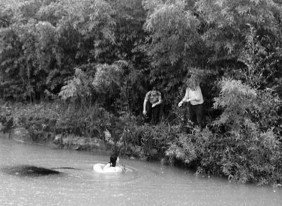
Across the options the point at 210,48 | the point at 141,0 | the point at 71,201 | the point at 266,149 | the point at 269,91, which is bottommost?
the point at 71,201

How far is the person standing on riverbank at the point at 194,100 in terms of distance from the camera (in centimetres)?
1175

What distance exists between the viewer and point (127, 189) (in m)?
9.66

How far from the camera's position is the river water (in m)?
8.87

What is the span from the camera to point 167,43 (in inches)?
477

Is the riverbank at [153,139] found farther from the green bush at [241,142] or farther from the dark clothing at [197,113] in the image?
the dark clothing at [197,113]

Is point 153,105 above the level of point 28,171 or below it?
above

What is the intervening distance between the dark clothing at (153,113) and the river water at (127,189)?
1.81 m

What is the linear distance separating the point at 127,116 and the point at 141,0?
3.34 m

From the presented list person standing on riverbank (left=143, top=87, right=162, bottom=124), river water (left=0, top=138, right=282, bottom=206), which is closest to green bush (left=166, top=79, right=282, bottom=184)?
river water (left=0, top=138, right=282, bottom=206)

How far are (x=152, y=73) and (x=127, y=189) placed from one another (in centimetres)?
470

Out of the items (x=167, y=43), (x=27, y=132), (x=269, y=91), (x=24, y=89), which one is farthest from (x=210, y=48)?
(x=24, y=89)

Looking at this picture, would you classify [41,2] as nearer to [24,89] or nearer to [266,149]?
[24,89]

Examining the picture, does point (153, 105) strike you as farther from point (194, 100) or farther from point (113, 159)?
point (113, 159)

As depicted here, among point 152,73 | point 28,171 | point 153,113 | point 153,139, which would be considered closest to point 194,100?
point 153,139
